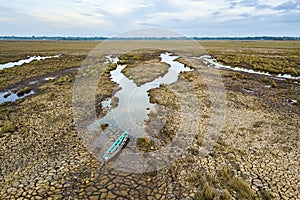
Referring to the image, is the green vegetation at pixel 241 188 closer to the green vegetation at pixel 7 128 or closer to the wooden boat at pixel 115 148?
the wooden boat at pixel 115 148

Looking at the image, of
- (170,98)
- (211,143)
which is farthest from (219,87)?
(211,143)

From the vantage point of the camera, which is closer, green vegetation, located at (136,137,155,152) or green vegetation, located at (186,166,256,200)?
green vegetation, located at (186,166,256,200)

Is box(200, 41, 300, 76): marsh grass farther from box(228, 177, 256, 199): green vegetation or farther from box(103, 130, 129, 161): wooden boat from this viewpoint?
box(103, 130, 129, 161): wooden boat

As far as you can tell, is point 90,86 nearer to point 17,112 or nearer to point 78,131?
point 17,112

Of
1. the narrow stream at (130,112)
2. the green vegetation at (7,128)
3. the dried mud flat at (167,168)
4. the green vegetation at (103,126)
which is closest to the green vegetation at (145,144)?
the narrow stream at (130,112)

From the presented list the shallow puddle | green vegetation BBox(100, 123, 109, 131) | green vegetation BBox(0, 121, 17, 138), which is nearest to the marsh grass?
green vegetation BBox(100, 123, 109, 131)
